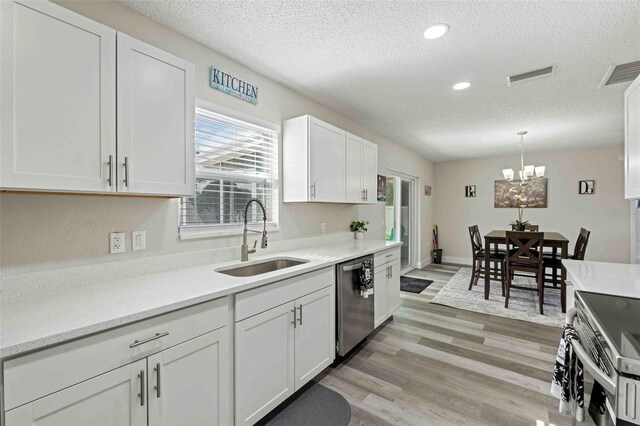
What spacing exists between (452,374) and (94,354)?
245 cm

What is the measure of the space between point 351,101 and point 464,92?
1.18 meters

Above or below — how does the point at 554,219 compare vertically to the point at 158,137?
below

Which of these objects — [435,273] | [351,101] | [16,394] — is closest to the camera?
[16,394]

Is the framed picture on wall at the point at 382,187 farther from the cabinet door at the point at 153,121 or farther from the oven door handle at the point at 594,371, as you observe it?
the oven door handle at the point at 594,371

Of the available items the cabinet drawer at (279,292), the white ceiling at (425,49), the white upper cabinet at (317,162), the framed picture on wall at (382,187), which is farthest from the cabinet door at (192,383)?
the framed picture on wall at (382,187)

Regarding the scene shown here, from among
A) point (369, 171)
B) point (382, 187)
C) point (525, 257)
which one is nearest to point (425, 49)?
point (369, 171)

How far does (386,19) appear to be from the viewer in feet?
6.03

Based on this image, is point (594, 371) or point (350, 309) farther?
point (350, 309)

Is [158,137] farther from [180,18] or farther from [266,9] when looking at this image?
[266,9]

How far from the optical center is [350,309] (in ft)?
8.20

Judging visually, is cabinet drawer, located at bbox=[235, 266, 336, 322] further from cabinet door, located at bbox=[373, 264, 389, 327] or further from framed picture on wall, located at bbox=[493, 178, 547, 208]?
framed picture on wall, located at bbox=[493, 178, 547, 208]

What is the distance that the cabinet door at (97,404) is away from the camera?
935mm

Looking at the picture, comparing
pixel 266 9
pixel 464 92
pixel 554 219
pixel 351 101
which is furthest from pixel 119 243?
pixel 554 219

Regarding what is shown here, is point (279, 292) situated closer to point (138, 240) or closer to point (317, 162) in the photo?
point (138, 240)
